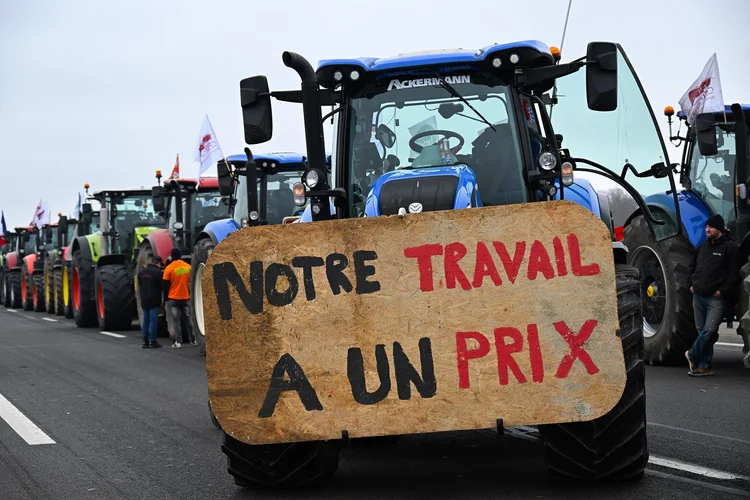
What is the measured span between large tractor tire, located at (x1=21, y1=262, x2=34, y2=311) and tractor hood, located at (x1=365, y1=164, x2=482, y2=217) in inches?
1127

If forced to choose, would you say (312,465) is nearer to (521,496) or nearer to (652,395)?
(521,496)

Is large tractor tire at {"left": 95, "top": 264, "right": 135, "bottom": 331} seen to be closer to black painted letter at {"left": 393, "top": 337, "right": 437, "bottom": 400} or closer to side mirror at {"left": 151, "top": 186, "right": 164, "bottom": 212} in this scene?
side mirror at {"left": 151, "top": 186, "right": 164, "bottom": 212}

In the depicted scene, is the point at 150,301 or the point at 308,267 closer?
the point at 308,267

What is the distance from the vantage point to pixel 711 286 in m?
11.7

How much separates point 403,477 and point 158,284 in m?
12.5

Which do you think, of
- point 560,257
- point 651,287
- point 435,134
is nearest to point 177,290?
point 651,287

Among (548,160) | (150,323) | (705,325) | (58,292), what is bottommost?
(58,292)

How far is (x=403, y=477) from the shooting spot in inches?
269

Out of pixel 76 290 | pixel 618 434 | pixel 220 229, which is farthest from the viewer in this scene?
pixel 76 290

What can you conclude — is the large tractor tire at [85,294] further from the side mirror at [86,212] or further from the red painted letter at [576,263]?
the red painted letter at [576,263]

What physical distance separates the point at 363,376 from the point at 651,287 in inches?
323

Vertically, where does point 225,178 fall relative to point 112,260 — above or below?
above

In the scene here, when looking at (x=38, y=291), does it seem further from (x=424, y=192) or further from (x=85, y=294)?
(x=424, y=192)

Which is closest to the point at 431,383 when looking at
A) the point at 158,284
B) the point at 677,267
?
the point at 677,267
